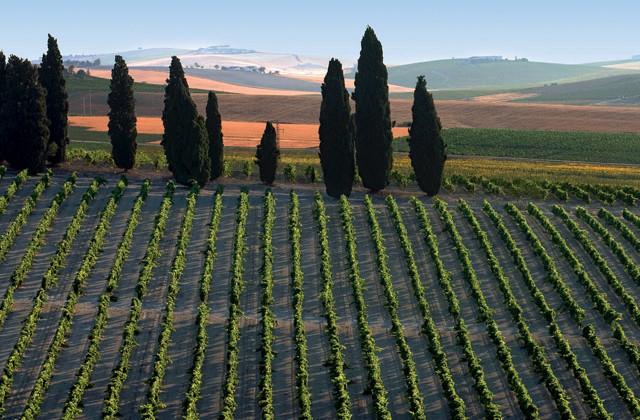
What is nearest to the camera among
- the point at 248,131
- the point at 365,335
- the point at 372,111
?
the point at 365,335

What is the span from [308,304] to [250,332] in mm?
3928

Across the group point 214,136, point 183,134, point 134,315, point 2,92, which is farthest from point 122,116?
point 134,315

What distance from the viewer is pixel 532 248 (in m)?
43.0

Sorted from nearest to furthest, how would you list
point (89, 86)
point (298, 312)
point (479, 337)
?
point (479, 337) → point (298, 312) → point (89, 86)

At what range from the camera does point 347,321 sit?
33812 mm

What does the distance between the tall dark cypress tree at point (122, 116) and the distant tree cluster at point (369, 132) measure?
14051 mm

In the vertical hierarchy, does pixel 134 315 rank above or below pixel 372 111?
below

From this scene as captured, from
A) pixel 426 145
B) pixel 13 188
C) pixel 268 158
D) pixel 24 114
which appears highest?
pixel 24 114

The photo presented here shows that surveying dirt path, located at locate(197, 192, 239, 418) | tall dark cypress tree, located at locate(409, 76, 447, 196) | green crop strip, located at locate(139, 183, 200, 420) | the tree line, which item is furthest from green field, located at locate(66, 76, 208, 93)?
dirt path, located at locate(197, 192, 239, 418)

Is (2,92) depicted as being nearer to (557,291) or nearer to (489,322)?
(489,322)

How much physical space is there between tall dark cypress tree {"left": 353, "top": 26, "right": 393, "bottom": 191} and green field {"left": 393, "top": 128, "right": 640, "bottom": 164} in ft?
91.6

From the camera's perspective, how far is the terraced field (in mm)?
27953

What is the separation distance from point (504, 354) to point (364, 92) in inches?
1009

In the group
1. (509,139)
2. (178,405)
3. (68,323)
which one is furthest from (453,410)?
(509,139)
